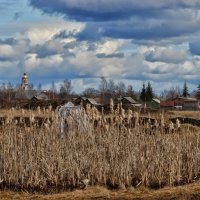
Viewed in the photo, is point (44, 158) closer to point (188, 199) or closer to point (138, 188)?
point (138, 188)

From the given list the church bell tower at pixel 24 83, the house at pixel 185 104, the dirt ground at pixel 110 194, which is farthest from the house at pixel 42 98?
the dirt ground at pixel 110 194

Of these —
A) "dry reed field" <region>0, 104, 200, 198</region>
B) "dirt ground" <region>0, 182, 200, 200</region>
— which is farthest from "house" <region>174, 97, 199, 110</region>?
"dirt ground" <region>0, 182, 200, 200</region>

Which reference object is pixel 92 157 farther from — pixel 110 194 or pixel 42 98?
pixel 42 98

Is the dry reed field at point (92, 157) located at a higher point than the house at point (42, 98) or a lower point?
lower

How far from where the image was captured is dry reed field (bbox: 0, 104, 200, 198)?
10.7 meters

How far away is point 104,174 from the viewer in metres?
10.8

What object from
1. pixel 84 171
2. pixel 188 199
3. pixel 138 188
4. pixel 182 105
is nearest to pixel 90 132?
pixel 84 171

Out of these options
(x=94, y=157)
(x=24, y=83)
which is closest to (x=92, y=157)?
(x=94, y=157)

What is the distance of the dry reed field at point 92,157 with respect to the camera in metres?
10.7

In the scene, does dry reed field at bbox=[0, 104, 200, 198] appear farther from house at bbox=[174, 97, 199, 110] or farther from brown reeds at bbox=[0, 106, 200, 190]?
house at bbox=[174, 97, 199, 110]

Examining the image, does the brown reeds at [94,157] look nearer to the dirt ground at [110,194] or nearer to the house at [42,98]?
the dirt ground at [110,194]

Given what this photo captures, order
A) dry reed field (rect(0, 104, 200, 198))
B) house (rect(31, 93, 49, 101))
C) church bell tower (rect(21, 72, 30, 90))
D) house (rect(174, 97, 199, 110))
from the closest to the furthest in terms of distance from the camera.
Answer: dry reed field (rect(0, 104, 200, 198)), house (rect(31, 93, 49, 101)), house (rect(174, 97, 199, 110)), church bell tower (rect(21, 72, 30, 90))

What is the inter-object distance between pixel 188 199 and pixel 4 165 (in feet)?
13.1

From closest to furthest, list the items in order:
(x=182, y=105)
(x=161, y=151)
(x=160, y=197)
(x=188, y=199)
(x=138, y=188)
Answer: (x=188, y=199)
(x=160, y=197)
(x=138, y=188)
(x=161, y=151)
(x=182, y=105)
